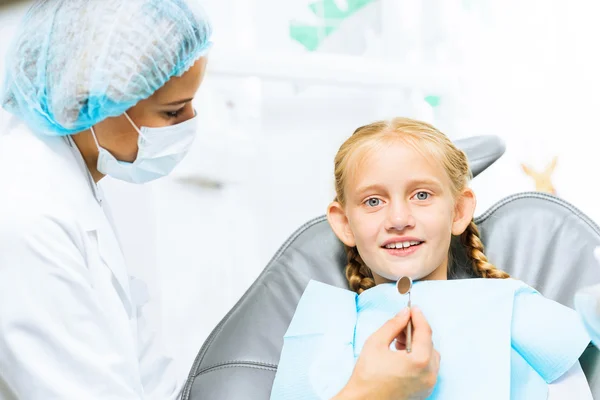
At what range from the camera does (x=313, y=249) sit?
1.50 meters

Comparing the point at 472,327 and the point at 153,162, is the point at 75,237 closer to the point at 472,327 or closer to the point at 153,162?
the point at 153,162

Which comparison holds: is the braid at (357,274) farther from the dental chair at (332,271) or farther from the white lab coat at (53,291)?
the white lab coat at (53,291)

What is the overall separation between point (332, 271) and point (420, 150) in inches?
12.8

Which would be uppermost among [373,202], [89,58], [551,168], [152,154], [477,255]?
[89,58]

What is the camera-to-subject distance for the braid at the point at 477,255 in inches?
53.9

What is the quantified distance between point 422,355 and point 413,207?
321 millimetres

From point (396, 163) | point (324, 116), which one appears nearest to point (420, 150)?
point (396, 163)

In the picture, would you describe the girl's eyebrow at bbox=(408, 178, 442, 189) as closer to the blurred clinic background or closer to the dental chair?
the dental chair

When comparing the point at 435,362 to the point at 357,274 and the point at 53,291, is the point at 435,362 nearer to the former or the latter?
the point at 357,274

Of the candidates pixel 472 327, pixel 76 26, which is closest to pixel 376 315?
pixel 472 327

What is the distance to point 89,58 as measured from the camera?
1.13 m

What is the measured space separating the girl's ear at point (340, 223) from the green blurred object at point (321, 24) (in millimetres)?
985

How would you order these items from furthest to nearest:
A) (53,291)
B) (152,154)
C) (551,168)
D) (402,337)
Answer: (551,168) < (152,154) < (402,337) < (53,291)

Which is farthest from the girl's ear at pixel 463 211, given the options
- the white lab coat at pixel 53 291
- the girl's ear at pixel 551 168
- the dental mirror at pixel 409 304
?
the girl's ear at pixel 551 168
